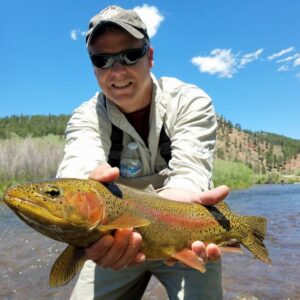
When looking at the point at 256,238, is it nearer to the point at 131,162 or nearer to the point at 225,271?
the point at 131,162

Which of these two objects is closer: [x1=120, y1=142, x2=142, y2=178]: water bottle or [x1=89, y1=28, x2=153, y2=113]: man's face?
[x1=89, y1=28, x2=153, y2=113]: man's face

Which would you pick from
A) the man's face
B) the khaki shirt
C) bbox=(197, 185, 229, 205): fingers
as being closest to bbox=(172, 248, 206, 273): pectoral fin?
bbox=(197, 185, 229, 205): fingers

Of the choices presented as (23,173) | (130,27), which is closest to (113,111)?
(130,27)

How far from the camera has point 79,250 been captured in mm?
2131

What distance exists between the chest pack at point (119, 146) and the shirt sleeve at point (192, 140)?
0.06 m

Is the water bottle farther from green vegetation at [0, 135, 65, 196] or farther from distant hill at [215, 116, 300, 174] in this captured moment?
distant hill at [215, 116, 300, 174]

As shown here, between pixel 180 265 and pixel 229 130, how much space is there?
12706 centimetres

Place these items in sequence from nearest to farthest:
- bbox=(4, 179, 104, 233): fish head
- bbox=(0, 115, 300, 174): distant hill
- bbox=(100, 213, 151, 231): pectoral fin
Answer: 1. bbox=(4, 179, 104, 233): fish head
2. bbox=(100, 213, 151, 231): pectoral fin
3. bbox=(0, 115, 300, 174): distant hill

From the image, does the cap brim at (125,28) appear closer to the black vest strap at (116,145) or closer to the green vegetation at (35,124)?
the black vest strap at (116,145)

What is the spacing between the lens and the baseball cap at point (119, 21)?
3041 mm

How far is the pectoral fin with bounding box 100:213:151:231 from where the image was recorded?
209 cm

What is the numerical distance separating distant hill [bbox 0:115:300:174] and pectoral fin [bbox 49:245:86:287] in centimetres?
7506

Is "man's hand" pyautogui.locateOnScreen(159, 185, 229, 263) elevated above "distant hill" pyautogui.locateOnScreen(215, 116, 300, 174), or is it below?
below

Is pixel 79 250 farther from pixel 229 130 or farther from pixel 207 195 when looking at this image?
pixel 229 130
